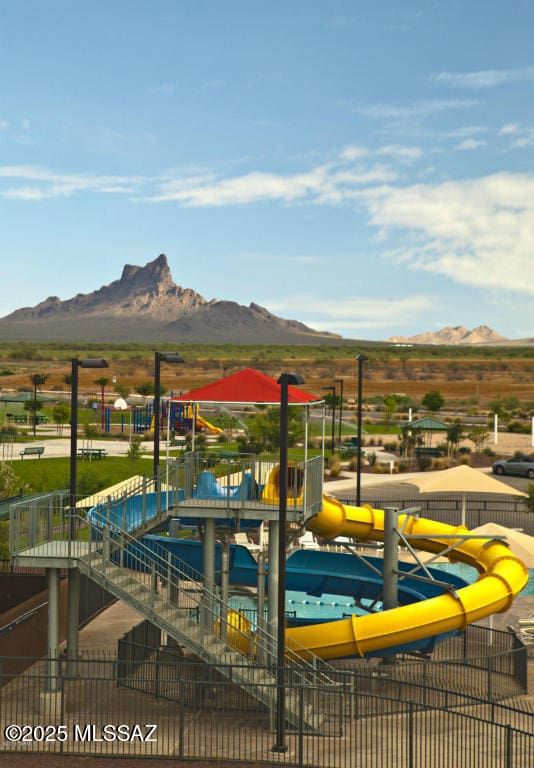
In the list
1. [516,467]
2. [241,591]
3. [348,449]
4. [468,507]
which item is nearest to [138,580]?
[241,591]

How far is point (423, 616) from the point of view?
21766 mm

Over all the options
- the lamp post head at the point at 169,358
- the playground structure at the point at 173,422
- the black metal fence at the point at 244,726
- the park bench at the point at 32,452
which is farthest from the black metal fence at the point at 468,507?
the playground structure at the point at 173,422

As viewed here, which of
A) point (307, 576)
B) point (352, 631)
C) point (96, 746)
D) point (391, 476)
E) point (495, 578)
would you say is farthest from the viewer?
point (391, 476)

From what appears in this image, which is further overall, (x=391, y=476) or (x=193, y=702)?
(x=391, y=476)

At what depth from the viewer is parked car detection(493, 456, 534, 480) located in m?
61.5

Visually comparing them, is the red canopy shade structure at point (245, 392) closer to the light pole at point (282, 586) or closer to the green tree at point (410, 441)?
the light pole at point (282, 586)

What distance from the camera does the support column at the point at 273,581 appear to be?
2173cm

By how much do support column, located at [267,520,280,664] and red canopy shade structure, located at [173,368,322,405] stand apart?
9.42ft

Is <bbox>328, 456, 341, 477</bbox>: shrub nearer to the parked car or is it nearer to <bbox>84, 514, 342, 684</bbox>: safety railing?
the parked car

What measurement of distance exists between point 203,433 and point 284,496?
63.2 m

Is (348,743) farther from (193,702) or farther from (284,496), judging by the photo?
(284,496)

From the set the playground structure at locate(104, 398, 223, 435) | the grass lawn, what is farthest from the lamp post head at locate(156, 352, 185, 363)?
the playground structure at locate(104, 398, 223, 435)

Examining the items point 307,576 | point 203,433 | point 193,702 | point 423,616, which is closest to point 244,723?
point 193,702

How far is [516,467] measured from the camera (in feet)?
203
